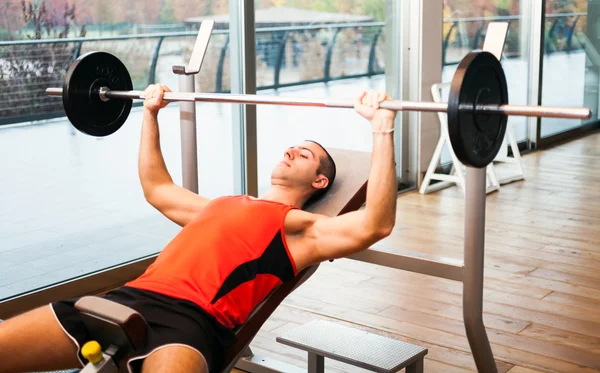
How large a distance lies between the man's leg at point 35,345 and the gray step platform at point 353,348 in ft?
2.20

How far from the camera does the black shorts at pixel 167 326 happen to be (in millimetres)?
1670

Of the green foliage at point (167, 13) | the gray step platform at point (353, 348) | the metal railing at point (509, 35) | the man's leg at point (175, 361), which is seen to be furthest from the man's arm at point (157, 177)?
the metal railing at point (509, 35)

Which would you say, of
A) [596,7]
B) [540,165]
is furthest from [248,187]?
[596,7]

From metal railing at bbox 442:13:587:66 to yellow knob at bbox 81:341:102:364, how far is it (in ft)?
12.2

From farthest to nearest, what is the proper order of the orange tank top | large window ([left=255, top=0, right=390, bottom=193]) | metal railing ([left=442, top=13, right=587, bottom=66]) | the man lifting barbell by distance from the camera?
metal railing ([left=442, top=13, right=587, bottom=66]) < large window ([left=255, top=0, right=390, bottom=193]) < the orange tank top < the man lifting barbell

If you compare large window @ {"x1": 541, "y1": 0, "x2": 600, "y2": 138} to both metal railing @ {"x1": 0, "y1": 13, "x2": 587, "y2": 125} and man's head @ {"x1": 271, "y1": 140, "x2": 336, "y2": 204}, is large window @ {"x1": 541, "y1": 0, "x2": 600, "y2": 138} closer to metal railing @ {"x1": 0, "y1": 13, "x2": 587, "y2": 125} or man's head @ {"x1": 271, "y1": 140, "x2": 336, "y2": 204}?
metal railing @ {"x1": 0, "y1": 13, "x2": 587, "y2": 125}

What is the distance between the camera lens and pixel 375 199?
176 cm

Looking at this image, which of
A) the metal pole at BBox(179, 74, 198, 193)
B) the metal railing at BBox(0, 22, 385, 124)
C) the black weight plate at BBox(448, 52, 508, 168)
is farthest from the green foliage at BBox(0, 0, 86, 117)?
the black weight plate at BBox(448, 52, 508, 168)

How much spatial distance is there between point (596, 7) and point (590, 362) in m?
4.75

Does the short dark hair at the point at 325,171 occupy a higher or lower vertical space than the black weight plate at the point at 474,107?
lower

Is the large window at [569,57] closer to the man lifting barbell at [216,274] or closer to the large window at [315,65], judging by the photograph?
the large window at [315,65]

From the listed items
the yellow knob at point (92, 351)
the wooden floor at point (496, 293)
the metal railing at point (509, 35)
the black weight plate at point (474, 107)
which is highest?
the metal railing at point (509, 35)

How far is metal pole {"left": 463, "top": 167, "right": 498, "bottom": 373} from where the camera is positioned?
2010mm

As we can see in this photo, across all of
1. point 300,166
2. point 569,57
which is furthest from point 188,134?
point 569,57
